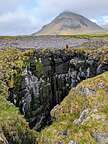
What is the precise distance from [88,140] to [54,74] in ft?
64.6

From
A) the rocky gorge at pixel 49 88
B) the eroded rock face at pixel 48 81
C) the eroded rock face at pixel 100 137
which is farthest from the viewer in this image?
the eroded rock face at pixel 48 81

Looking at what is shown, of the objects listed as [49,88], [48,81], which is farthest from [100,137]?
[48,81]

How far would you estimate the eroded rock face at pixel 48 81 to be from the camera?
125 feet

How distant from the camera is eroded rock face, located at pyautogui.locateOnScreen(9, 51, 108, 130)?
38.2 metres

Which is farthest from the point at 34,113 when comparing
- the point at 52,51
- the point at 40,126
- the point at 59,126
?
the point at 59,126

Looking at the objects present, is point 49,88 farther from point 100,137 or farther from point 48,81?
point 100,137

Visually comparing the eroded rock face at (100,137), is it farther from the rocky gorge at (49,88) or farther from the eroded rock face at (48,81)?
the eroded rock face at (48,81)

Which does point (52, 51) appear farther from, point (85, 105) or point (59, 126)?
point (59, 126)

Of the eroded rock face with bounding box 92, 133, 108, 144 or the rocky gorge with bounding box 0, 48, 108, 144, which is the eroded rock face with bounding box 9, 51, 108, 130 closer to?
the rocky gorge with bounding box 0, 48, 108, 144

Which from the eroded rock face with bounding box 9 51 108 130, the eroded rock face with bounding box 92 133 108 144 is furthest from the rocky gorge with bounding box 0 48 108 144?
the eroded rock face with bounding box 92 133 108 144

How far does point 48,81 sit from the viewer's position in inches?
1624

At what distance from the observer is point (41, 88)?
131ft

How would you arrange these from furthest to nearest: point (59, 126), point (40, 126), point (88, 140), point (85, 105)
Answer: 1. point (40, 126)
2. point (85, 105)
3. point (59, 126)
4. point (88, 140)

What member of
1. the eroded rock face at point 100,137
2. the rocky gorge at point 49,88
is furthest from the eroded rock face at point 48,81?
the eroded rock face at point 100,137
